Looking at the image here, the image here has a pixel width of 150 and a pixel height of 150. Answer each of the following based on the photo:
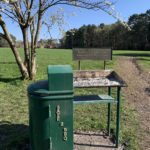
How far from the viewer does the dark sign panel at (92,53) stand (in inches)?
508

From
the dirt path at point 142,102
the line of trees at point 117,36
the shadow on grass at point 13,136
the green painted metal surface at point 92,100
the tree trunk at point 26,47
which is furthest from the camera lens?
the line of trees at point 117,36

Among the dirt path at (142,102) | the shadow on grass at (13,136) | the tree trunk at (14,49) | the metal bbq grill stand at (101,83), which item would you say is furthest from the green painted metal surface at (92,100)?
the tree trunk at (14,49)

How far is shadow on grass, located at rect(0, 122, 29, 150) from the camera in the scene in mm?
5262

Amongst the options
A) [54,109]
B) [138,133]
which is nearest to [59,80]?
[54,109]

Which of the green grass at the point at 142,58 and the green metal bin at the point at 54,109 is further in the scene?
the green grass at the point at 142,58

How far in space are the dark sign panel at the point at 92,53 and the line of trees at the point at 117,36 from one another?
6127 cm

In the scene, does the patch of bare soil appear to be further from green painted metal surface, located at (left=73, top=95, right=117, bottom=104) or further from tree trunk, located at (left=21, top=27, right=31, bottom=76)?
tree trunk, located at (left=21, top=27, right=31, bottom=76)

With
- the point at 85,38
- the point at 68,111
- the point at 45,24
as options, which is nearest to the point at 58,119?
the point at 68,111

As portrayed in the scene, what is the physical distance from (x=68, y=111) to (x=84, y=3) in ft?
28.0

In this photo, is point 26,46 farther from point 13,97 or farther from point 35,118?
point 35,118

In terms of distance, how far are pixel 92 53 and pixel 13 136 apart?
767cm

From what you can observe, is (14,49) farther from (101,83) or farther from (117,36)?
(117,36)

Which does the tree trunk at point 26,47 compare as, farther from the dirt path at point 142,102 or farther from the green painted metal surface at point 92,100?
the green painted metal surface at point 92,100

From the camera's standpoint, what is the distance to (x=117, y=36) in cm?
8656
